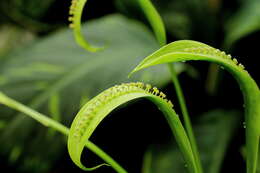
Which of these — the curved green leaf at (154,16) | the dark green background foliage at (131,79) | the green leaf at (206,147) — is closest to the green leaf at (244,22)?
the dark green background foliage at (131,79)

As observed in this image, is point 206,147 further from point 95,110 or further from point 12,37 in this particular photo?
point 12,37

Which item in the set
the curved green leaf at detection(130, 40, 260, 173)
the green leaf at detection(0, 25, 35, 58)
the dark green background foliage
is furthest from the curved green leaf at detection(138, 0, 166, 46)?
the green leaf at detection(0, 25, 35, 58)

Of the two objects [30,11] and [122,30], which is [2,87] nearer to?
[122,30]

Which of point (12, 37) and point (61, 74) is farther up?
point (61, 74)

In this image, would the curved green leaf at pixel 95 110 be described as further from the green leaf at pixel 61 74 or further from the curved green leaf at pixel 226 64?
the green leaf at pixel 61 74

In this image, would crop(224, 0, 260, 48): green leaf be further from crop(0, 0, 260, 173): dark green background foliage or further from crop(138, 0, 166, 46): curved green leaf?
crop(138, 0, 166, 46): curved green leaf

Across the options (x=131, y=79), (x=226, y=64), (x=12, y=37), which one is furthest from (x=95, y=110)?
(x=12, y=37)
